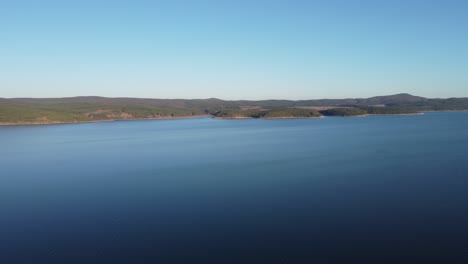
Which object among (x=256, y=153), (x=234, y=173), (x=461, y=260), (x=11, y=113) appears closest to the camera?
(x=461, y=260)

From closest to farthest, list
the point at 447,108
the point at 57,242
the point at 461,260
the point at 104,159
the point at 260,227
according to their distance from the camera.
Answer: the point at 461,260 < the point at 57,242 < the point at 260,227 < the point at 104,159 < the point at 447,108

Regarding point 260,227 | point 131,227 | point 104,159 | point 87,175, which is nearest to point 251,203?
point 260,227

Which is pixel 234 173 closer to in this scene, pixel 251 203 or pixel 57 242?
pixel 251 203

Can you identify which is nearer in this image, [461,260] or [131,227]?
[461,260]

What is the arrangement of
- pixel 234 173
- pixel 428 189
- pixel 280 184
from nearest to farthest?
pixel 428 189 < pixel 280 184 < pixel 234 173

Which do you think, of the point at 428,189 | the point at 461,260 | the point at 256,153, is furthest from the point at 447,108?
the point at 461,260

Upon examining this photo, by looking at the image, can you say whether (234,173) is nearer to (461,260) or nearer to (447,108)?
(461,260)
